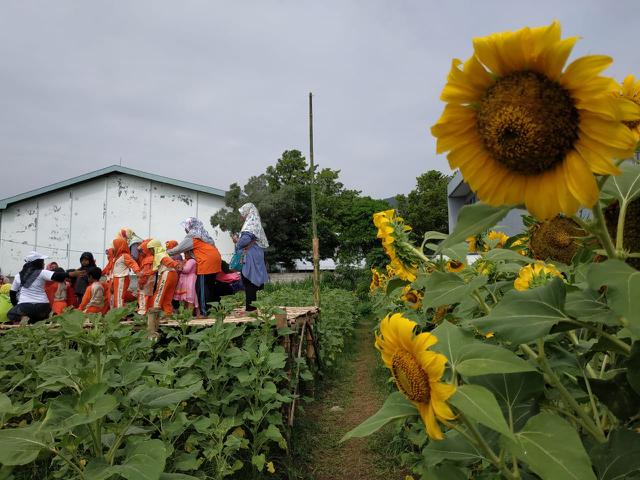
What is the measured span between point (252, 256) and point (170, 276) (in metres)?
1.05

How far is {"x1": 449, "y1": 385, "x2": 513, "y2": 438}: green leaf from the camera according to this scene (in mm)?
546

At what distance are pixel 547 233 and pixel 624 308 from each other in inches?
22.5

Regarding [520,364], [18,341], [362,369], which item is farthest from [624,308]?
[362,369]

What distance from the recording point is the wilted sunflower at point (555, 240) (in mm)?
932

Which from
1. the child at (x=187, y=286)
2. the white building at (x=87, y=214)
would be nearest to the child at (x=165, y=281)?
the child at (x=187, y=286)

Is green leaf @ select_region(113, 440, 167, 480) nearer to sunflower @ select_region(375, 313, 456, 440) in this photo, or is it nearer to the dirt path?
sunflower @ select_region(375, 313, 456, 440)

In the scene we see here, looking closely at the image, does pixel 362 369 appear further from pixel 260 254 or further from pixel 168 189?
pixel 168 189

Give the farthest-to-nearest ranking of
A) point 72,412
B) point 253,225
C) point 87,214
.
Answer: point 87,214 → point 253,225 → point 72,412

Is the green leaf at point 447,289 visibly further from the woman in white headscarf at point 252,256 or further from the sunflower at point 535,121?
the woman in white headscarf at point 252,256

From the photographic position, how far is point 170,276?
591 cm

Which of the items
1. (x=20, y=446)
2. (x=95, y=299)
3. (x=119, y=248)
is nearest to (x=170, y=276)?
(x=119, y=248)

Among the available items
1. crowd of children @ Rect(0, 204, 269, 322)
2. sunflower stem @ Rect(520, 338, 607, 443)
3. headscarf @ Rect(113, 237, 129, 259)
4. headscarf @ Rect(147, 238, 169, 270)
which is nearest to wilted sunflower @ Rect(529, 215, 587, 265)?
sunflower stem @ Rect(520, 338, 607, 443)

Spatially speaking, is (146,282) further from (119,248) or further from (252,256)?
(252,256)

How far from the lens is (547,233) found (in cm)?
101
